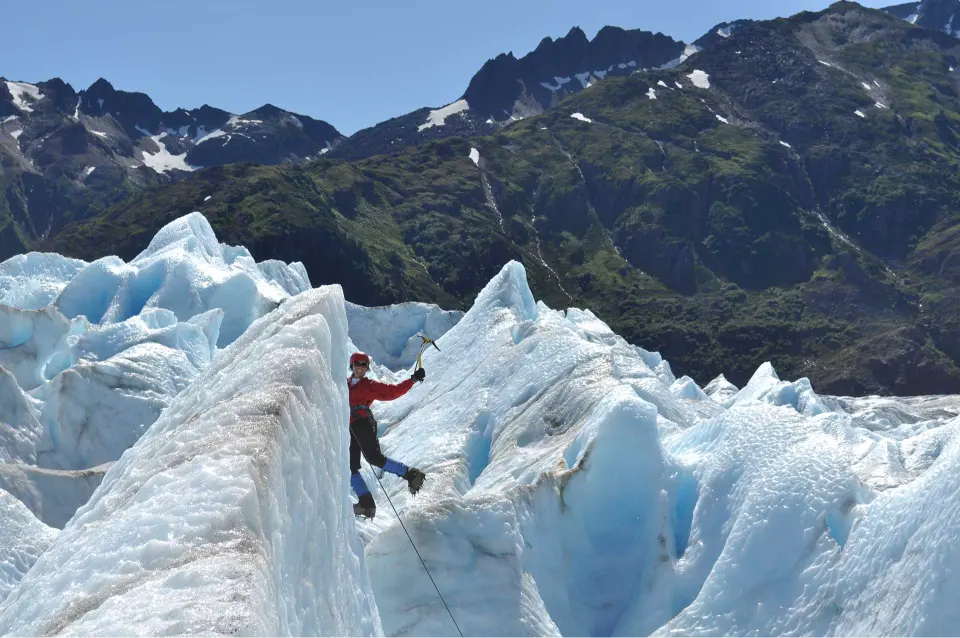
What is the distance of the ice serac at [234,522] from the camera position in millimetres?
4453

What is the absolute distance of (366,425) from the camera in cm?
1128

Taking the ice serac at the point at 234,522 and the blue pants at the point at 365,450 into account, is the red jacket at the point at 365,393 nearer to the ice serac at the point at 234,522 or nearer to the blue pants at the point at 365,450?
the blue pants at the point at 365,450

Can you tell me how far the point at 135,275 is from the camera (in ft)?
115

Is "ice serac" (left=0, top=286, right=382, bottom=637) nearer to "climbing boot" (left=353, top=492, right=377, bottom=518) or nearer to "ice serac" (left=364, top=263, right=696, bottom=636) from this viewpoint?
"ice serac" (left=364, top=263, right=696, bottom=636)

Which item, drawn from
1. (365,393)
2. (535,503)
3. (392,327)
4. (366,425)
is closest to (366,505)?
(366,425)

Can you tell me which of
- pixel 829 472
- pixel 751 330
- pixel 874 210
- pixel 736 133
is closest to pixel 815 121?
pixel 736 133

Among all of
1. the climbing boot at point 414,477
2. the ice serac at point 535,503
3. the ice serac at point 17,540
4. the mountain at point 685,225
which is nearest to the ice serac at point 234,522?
the ice serac at point 535,503

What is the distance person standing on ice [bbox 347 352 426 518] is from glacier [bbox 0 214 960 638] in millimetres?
512

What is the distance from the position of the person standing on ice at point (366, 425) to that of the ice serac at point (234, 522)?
257cm

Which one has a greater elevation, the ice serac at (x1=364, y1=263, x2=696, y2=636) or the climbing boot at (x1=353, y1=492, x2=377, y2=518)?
the climbing boot at (x1=353, y1=492, x2=377, y2=518)

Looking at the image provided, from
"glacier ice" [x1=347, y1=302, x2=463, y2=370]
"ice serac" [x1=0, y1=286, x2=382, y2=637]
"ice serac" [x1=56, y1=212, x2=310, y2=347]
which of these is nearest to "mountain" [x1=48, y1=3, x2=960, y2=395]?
"glacier ice" [x1=347, y1=302, x2=463, y2=370]

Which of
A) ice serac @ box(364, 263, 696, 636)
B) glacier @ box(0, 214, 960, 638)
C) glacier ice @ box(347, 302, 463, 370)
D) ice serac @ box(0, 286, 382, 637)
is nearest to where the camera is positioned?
ice serac @ box(0, 286, 382, 637)

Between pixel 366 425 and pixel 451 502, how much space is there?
60.1 inches

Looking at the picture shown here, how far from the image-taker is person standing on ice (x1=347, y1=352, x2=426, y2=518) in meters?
11.0
